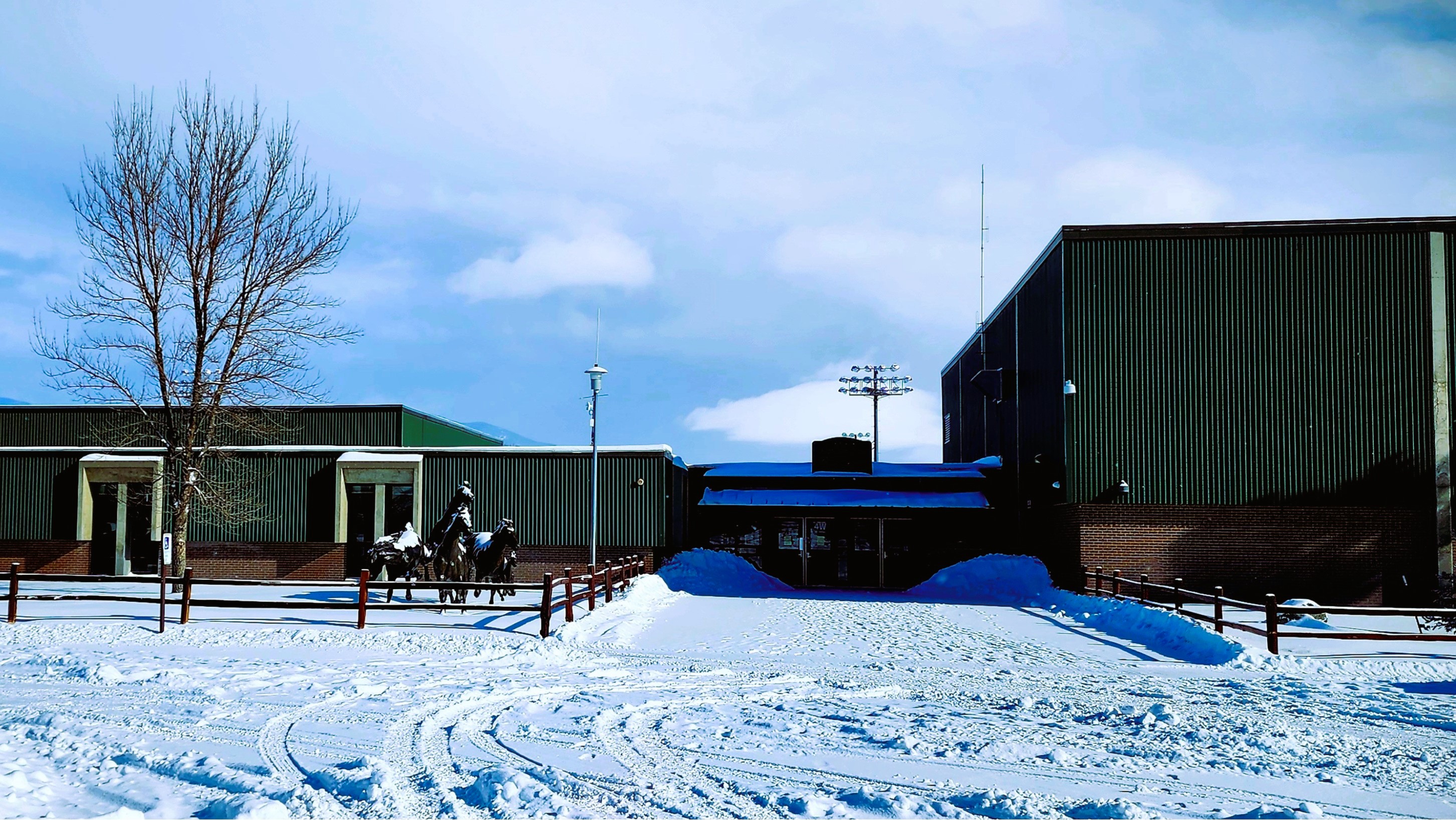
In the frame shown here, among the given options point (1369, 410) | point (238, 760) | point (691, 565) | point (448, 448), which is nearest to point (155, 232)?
point (448, 448)

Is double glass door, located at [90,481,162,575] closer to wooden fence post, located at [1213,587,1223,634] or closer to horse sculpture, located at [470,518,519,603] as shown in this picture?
horse sculpture, located at [470,518,519,603]

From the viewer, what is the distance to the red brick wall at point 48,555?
28.5 m

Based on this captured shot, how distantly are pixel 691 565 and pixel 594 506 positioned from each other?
7036 mm

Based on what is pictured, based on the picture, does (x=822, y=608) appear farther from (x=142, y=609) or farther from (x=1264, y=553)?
(x=142, y=609)

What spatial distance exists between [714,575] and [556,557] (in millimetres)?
4524

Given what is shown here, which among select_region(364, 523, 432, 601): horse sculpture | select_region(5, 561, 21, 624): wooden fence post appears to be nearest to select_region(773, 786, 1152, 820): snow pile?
select_region(5, 561, 21, 624): wooden fence post

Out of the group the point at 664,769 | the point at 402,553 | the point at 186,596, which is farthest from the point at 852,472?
the point at 664,769

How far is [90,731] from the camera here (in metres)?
8.91

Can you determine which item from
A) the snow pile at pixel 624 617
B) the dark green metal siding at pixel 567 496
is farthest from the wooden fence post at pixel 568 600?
the dark green metal siding at pixel 567 496

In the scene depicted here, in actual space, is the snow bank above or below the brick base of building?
below

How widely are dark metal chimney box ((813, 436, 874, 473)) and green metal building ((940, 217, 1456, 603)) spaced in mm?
8525

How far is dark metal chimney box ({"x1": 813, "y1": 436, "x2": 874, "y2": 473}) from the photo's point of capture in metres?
32.6

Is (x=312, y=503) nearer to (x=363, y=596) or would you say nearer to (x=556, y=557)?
(x=556, y=557)

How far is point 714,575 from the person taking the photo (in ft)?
96.4
